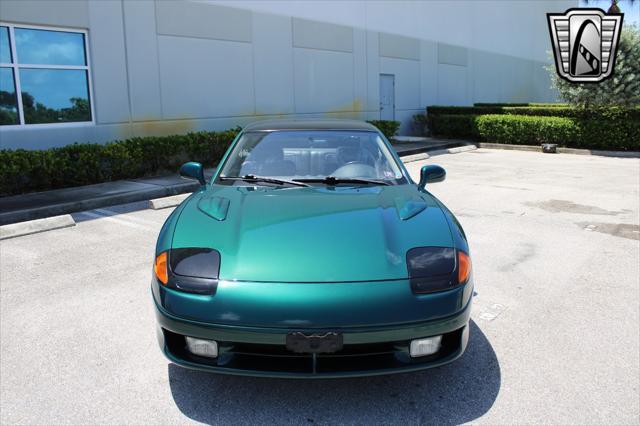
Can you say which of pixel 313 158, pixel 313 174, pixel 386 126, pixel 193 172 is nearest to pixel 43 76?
pixel 193 172

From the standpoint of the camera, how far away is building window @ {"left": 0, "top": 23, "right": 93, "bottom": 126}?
9.90m

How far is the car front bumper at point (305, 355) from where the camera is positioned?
2557 millimetres

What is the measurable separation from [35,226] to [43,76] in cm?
479

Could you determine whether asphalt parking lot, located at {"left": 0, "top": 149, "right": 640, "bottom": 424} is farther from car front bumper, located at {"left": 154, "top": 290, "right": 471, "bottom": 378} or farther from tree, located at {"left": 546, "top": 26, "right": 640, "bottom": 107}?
tree, located at {"left": 546, "top": 26, "right": 640, "bottom": 107}

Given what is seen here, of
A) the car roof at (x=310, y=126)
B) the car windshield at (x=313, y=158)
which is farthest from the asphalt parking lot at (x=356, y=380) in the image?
the car roof at (x=310, y=126)

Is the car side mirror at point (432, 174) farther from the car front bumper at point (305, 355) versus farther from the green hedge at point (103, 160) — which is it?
the green hedge at point (103, 160)

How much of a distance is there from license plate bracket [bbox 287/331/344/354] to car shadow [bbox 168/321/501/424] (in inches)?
17.1

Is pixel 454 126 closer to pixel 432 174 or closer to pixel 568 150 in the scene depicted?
pixel 568 150

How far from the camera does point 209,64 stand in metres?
13.3

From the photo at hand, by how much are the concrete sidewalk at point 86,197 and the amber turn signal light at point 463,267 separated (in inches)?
264

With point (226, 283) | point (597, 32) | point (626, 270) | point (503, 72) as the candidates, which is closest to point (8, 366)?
point (226, 283)

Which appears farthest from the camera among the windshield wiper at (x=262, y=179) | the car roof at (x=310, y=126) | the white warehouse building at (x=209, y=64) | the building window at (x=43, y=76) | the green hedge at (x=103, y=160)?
the white warehouse building at (x=209, y=64)

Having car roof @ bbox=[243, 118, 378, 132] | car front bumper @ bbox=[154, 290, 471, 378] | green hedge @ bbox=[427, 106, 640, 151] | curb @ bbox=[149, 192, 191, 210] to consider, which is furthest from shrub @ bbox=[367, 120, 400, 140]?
car front bumper @ bbox=[154, 290, 471, 378]

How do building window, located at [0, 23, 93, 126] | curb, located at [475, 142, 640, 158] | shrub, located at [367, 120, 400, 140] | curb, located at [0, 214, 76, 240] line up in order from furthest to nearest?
shrub, located at [367, 120, 400, 140] → curb, located at [475, 142, 640, 158] → building window, located at [0, 23, 93, 126] → curb, located at [0, 214, 76, 240]
